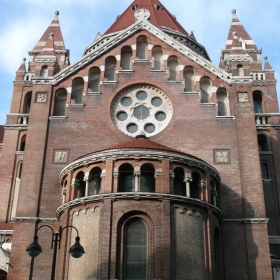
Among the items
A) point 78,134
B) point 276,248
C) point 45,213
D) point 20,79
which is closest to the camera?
point 45,213

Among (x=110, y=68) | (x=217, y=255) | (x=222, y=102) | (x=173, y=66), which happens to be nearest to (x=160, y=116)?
(x=173, y=66)

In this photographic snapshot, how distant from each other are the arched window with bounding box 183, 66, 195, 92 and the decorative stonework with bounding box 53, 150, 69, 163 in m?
8.99

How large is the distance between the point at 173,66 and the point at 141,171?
34.6 ft

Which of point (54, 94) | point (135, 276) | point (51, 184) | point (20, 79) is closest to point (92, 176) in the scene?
point (51, 184)

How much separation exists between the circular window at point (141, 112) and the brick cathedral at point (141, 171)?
66mm

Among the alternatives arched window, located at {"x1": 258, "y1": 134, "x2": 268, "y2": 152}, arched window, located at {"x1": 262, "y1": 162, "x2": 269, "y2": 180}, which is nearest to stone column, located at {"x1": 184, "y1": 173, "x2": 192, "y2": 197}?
arched window, located at {"x1": 262, "y1": 162, "x2": 269, "y2": 180}

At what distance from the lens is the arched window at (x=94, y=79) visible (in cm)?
3056

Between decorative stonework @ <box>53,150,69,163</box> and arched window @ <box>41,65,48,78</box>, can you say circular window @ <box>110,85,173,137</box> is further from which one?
arched window @ <box>41,65,48,78</box>

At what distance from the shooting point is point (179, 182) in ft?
78.6

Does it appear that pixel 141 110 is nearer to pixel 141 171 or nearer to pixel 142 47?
pixel 142 47

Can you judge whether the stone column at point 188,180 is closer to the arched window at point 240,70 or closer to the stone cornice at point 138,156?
the stone cornice at point 138,156

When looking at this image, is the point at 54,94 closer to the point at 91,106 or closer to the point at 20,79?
the point at 91,106

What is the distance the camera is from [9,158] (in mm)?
35594

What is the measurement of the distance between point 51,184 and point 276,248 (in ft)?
53.7
